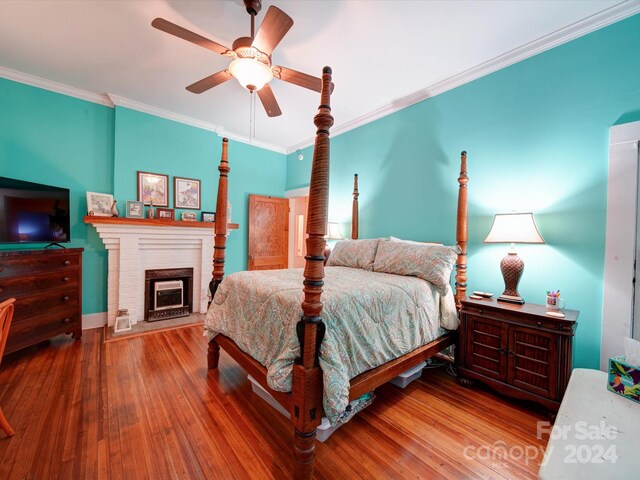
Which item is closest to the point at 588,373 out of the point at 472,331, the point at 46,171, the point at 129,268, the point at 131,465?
the point at 472,331

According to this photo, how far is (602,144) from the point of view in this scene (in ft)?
6.54

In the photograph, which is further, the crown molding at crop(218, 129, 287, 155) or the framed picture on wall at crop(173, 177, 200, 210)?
the crown molding at crop(218, 129, 287, 155)

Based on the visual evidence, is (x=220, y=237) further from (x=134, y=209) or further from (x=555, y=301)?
(x=555, y=301)

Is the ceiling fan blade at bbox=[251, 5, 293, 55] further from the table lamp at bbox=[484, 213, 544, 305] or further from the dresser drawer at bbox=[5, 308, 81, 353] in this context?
the dresser drawer at bbox=[5, 308, 81, 353]

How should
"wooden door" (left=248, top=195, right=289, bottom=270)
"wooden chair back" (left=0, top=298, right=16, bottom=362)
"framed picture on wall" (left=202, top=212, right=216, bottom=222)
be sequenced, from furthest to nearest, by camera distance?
"wooden door" (left=248, top=195, right=289, bottom=270)
"framed picture on wall" (left=202, top=212, right=216, bottom=222)
"wooden chair back" (left=0, top=298, right=16, bottom=362)

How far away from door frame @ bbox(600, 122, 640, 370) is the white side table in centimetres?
126

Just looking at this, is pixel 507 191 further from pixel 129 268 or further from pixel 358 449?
pixel 129 268

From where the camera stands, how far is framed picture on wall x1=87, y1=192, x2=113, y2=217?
10.8ft

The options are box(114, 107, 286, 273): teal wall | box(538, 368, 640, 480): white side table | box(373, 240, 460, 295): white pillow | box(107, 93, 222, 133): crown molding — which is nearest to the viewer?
box(538, 368, 640, 480): white side table

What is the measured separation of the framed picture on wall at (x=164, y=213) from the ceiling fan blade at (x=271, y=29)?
109 inches

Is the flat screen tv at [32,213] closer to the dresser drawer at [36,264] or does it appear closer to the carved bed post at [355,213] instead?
the dresser drawer at [36,264]

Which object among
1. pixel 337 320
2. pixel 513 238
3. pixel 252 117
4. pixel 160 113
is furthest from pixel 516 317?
pixel 160 113

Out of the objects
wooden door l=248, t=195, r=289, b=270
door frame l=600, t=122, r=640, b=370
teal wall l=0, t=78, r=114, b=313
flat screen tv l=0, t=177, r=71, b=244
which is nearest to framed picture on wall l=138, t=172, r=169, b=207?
teal wall l=0, t=78, r=114, b=313

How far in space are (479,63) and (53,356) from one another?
496 centimetres
